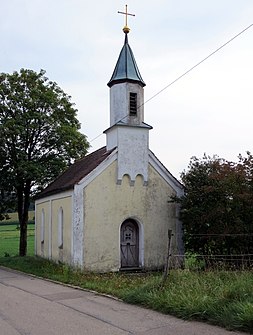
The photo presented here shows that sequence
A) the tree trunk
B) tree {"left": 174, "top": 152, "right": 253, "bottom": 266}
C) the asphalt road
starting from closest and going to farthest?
the asphalt road
tree {"left": 174, "top": 152, "right": 253, "bottom": 266}
the tree trunk

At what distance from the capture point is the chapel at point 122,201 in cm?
2058

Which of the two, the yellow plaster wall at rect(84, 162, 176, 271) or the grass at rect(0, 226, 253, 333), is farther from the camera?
the yellow plaster wall at rect(84, 162, 176, 271)

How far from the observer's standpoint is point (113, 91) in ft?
75.8

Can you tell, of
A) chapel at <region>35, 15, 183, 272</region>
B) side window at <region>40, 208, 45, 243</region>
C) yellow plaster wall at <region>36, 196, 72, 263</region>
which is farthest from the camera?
side window at <region>40, 208, 45, 243</region>

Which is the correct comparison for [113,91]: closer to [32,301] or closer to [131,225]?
[131,225]

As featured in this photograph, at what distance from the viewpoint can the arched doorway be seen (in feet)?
71.5

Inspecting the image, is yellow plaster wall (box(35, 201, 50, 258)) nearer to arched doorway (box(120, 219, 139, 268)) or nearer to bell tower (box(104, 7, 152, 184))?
arched doorway (box(120, 219, 139, 268))

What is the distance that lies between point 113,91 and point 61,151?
31.3 feet

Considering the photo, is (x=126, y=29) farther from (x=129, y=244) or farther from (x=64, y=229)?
(x=129, y=244)

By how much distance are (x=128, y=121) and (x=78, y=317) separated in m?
13.1

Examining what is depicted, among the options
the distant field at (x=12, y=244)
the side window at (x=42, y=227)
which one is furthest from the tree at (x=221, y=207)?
the distant field at (x=12, y=244)

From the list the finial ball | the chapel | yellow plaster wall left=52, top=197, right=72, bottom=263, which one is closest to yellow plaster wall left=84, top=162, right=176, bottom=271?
the chapel

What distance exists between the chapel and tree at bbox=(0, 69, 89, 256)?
6853 millimetres

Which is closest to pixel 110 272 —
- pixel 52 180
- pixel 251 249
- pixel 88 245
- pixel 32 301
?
pixel 88 245
